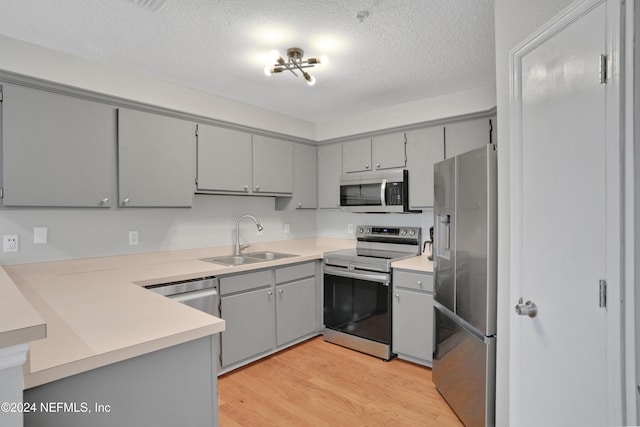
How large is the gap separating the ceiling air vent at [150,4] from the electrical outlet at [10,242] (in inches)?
65.1

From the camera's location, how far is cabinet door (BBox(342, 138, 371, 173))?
3490mm

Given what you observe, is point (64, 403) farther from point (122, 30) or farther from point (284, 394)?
point (122, 30)

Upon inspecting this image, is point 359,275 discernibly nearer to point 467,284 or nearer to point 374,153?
point 467,284

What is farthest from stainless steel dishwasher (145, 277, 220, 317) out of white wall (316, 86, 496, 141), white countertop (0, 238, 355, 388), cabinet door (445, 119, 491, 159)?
cabinet door (445, 119, 491, 159)

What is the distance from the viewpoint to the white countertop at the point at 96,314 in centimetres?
96

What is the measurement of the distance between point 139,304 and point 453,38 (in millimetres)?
2276

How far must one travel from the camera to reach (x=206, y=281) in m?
2.47

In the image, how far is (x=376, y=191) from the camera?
10.9 feet

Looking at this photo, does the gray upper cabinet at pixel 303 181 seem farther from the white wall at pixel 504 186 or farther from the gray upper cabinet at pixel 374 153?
the white wall at pixel 504 186

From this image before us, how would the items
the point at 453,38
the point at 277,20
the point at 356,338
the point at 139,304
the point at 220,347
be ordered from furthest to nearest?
the point at 356,338
the point at 220,347
the point at 453,38
the point at 277,20
the point at 139,304

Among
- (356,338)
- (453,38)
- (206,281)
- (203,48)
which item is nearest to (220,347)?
(206,281)

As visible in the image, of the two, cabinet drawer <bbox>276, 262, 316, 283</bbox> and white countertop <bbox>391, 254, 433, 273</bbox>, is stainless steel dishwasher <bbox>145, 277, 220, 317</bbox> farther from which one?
white countertop <bbox>391, 254, 433, 273</bbox>

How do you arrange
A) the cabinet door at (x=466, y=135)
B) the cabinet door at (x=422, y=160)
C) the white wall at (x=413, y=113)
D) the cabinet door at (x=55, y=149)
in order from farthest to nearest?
the cabinet door at (x=422, y=160)
the white wall at (x=413, y=113)
the cabinet door at (x=466, y=135)
the cabinet door at (x=55, y=149)

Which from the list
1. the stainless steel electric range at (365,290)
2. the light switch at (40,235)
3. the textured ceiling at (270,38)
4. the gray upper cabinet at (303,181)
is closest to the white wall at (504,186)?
the textured ceiling at (270,38)
